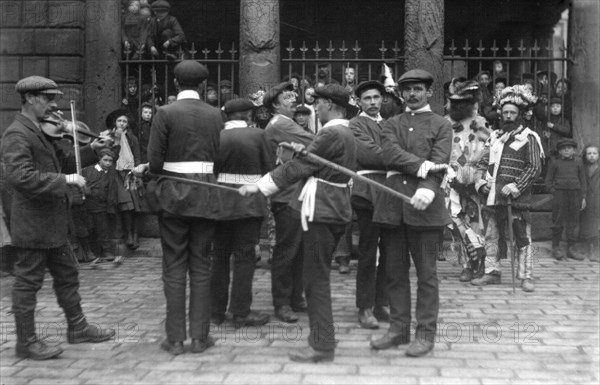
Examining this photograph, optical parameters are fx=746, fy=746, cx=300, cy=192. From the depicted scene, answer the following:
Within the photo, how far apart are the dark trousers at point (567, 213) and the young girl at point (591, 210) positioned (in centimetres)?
13

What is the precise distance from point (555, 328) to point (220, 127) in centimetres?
308

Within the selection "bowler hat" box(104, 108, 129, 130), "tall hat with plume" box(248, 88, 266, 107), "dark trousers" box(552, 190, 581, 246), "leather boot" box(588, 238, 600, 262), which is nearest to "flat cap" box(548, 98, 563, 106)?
"dark trousers" box(552, 190, 581, 246)

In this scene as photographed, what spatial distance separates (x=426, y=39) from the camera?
10227 millimetres

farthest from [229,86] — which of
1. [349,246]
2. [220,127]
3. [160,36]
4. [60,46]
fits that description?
[220,127]

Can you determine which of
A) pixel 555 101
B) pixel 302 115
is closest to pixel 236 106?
pixel 302 115

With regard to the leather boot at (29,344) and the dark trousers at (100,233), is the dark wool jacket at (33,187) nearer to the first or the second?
the leather boot at (29,344)

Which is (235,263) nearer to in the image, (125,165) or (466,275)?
(466,275)

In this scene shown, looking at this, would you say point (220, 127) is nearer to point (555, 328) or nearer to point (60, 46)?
point (555, 328)

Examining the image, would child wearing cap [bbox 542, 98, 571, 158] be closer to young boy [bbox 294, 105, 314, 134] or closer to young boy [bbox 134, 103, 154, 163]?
young boy [bbox 294, 105, 314, 134]

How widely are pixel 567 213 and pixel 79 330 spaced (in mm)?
6463

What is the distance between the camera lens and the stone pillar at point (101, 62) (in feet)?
34.4

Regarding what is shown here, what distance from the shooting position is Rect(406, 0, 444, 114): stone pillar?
10.2 meters

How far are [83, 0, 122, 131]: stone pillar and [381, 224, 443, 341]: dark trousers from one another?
6117mm

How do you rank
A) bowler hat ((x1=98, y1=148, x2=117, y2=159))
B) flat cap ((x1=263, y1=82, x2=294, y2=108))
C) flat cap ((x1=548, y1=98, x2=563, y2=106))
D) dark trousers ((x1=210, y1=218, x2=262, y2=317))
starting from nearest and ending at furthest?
bowler hat ((x1=98, y1=148, x2=117, y2=159))
dark trousers ((x1=210, y1=218, x2=262, y2=317))
flat cap ((x1=263, y1=82, x2=294, y2=108))
flat cap ((x1=548, y1=98, x2=563, y2=106))
